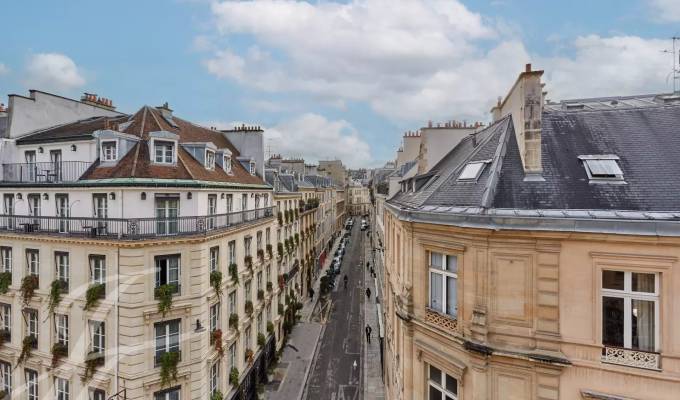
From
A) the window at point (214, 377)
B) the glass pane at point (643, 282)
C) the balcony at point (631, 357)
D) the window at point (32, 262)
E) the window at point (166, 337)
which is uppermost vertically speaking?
the glass pane at point (643, 282)

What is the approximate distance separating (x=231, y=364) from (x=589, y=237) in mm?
21650

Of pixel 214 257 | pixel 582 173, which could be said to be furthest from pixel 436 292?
pixel 214 257

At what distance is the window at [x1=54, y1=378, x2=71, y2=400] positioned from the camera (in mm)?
18467

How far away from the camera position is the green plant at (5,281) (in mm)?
19922

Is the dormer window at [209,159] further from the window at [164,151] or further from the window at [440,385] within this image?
the window at [440,385]

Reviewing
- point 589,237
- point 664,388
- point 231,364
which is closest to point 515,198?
point 589,237

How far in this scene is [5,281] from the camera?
19953 millimetres

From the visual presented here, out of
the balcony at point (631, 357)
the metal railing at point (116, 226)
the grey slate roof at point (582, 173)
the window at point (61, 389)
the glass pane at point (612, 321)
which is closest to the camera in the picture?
the balcony at point (631, 357)

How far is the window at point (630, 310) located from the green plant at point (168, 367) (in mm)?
17903

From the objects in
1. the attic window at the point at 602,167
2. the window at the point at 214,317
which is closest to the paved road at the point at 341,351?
the window at the point at 214,317

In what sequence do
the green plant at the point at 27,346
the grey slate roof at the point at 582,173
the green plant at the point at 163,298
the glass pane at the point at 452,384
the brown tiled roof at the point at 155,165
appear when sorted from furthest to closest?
1. the green plant at the point at 27,346
2. the brown tiled roof at the point at 155,165
3. the green plant at the point at 163,298
4. the glass pane at the point at 452,384
5. the grey slate roof at the point at 582,173

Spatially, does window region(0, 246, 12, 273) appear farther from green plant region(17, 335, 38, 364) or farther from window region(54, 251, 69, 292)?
window region(54, 251, 69, 292)

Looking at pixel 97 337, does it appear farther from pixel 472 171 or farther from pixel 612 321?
pixel 612 321

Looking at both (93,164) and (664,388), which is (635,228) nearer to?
(664,388)
